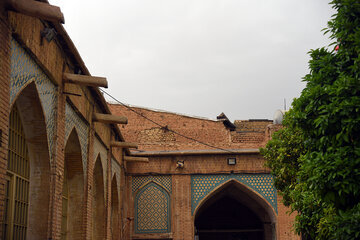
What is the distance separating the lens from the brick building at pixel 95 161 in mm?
6930

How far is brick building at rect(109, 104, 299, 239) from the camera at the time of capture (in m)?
16.2

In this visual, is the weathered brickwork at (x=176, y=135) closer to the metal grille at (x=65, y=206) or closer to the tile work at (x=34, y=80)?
the metal grille at (x=65, y=206)

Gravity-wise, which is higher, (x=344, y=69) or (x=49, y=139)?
(x=344, y=69)

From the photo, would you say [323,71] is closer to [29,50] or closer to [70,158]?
[29,50]

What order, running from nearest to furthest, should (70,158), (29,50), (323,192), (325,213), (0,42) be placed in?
(0,42)
(323,192)
(29,50)
(325,213)
(70,158)

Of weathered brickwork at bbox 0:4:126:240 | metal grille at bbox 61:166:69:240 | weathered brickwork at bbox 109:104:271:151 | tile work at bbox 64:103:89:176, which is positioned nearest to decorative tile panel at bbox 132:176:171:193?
A: weathered brickwork at bbox 109:104:271:151

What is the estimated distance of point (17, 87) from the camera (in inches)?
256

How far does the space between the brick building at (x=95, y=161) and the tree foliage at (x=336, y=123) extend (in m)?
3.30

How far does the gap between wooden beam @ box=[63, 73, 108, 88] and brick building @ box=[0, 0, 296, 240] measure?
16mm

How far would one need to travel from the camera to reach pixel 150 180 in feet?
54.1

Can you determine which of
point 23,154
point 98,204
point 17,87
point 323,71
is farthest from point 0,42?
point 98,204

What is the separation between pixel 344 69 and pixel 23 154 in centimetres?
456

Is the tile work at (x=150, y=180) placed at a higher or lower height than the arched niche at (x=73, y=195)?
higher

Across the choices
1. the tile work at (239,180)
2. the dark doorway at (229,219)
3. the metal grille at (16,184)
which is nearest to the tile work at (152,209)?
the tile work at (239,180)
